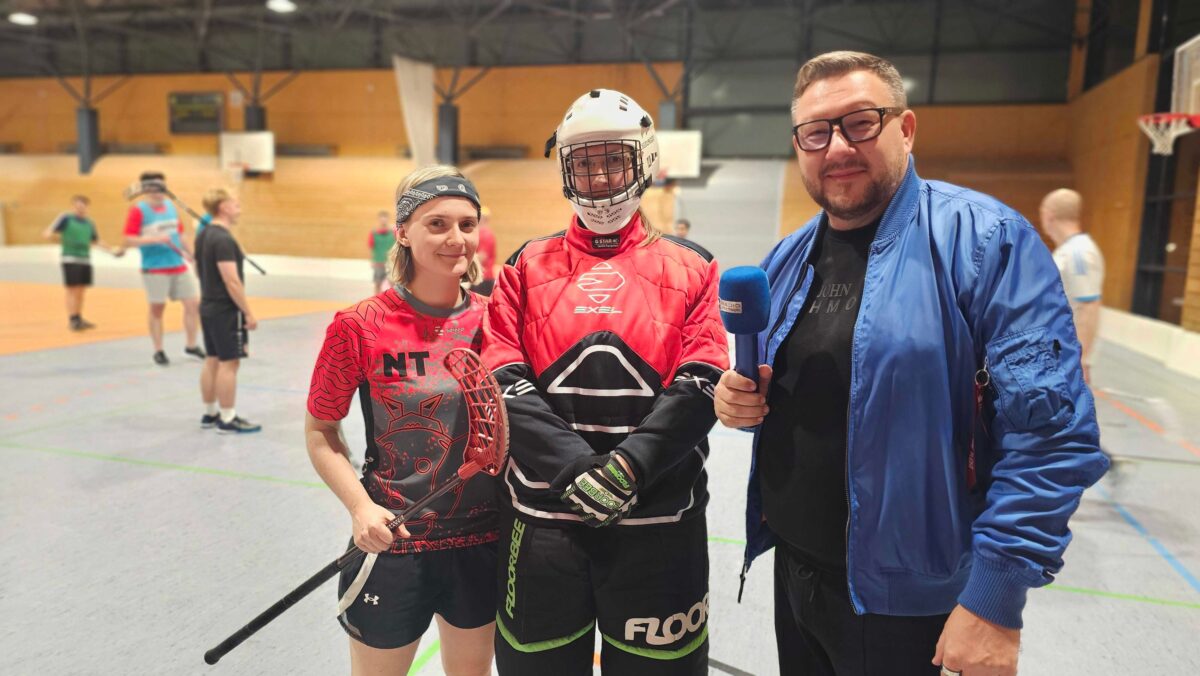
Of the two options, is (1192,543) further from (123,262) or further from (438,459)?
(123,262)

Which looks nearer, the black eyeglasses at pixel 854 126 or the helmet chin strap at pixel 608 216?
the black eyeglasses at pixel 854 126

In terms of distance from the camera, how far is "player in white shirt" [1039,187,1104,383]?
181 inches

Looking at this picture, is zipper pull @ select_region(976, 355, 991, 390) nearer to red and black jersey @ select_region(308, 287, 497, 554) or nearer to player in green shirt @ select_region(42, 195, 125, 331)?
red and black jersey @ select_region(308, 287, 497, 554)

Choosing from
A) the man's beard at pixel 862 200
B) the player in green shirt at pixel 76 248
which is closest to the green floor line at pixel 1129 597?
the man's beard at pixel 862 200

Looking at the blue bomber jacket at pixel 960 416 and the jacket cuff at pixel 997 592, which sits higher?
the blue bomber jacket at pixel 960 416

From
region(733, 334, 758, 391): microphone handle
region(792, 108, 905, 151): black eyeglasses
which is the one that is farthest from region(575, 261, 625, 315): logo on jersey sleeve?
region(792, 108, 905, 151): black eyeglasses

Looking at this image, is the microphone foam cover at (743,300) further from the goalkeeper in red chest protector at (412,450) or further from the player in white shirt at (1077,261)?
the player in white shirt at (1077,261)

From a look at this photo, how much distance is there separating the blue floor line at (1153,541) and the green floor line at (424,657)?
3.69 meters

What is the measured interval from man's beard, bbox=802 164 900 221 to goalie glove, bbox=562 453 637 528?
0.75m

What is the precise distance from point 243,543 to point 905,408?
3.56m

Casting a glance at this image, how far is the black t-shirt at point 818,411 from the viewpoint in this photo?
60.0 inches

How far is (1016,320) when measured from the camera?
1.28m

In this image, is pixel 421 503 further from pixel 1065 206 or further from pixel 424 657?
pixel 1065 206

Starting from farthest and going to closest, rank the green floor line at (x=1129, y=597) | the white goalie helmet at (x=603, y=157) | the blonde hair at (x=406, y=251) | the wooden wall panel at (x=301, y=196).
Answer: the wooden wall panel at (x=301, y=196) < the green floor line at (x=1129, y=597) < the blonde hair at (x=406, y=251) < the white goalie helmet at (x=603, y=157)
